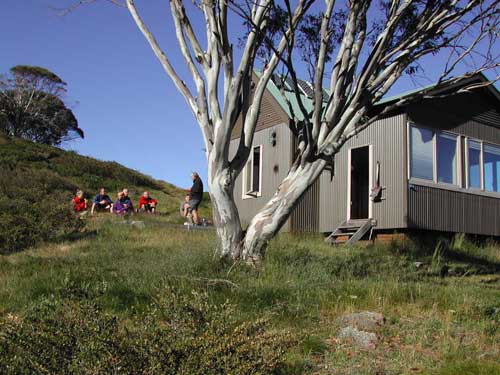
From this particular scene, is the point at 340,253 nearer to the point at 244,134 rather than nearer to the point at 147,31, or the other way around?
the point at 244,134

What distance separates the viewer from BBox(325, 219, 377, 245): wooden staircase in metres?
14.4

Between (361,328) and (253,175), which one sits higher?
(253,175)

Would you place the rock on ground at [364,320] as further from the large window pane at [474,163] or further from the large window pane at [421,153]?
the large window pane at [474,163]

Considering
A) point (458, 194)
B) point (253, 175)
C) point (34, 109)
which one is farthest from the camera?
point (34, 109)

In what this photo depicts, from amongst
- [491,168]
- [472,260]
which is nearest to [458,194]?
[491,168]

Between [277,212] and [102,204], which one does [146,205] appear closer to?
[102,204]

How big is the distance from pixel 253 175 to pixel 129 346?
14.4 metres

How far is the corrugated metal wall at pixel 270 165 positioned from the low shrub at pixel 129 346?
40.1 feet

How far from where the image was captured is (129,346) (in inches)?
154

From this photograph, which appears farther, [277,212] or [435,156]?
[435,156]

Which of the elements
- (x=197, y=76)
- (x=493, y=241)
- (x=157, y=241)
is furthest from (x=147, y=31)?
(x=493, y=241)

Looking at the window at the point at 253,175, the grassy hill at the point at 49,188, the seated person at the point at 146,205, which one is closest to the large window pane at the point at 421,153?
the window at the point at 253,175

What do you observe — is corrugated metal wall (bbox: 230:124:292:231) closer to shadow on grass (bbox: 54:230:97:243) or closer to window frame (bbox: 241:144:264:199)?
window frame (bbox: 241:144:264:199)

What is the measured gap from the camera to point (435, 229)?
1498 cm
